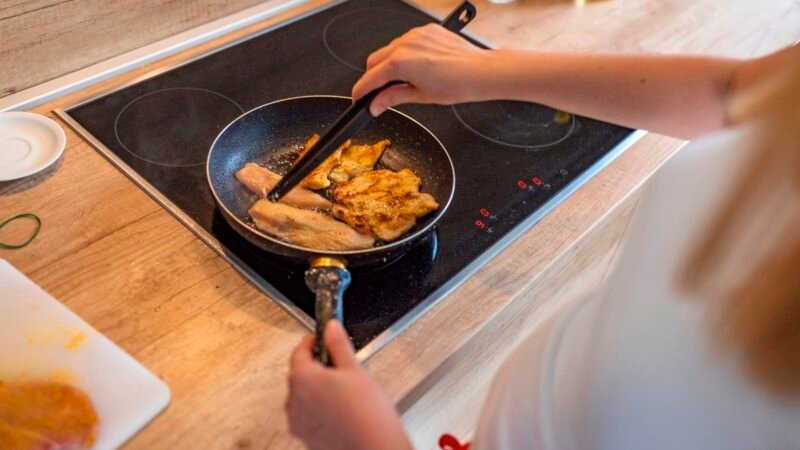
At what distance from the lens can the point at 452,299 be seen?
→ 0.83 metres

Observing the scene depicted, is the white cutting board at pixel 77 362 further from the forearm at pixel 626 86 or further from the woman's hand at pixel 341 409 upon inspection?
the forearm at pixel 626 86

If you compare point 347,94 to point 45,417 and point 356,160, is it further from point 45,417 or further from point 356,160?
point 45,417

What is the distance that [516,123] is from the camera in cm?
117

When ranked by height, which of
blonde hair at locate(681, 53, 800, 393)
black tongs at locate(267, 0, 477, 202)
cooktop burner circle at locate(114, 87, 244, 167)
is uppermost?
blonde hair at locate(681, 53, 800, 393)

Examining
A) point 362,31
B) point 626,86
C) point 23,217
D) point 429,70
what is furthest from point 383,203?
point 362,31

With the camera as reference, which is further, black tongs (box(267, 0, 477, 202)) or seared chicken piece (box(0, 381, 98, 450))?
black tongs (box(267, 0, 477, 202))

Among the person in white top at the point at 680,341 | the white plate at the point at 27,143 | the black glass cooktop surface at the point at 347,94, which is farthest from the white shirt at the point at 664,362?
the white plate at the point at 27,143

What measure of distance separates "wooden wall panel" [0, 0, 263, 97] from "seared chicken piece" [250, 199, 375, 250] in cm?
45

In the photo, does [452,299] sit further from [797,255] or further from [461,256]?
[797,255]

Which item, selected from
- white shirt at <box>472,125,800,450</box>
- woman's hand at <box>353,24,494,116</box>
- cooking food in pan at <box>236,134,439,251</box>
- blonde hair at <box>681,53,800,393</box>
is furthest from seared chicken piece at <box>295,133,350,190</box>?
blonde hair at <box>681,53,800,393</box>

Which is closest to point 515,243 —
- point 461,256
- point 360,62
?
point 461,256

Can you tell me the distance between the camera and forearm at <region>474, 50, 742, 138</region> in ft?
2.54

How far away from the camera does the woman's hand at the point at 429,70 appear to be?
83 centimetres

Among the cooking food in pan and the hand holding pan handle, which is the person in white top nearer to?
the hand holding pan handle
